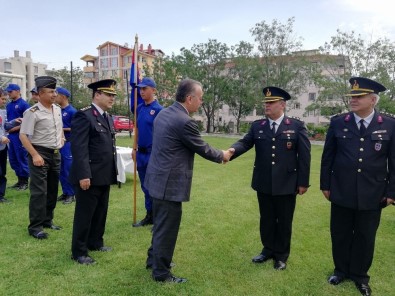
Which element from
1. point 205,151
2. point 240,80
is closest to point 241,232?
point 205,151

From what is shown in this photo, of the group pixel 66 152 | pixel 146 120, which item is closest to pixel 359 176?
pixel 146 120

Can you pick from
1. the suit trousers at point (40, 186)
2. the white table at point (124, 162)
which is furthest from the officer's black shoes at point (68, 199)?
the suit trousers at point (40, 186)

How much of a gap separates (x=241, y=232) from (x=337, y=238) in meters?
1.78

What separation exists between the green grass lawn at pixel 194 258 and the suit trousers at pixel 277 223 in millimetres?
202

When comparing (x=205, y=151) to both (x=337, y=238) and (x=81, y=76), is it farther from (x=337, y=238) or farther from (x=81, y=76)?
(x=81, y=76)

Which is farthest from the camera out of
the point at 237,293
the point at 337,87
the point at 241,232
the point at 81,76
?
the point at 81,76

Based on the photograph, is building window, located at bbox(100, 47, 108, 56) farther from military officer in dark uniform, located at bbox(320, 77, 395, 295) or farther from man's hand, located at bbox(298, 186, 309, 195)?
military officer in dark uniform, located at bbox(320, 77, 395, 295)

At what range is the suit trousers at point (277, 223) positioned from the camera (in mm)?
4008

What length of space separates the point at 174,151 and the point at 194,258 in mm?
1576

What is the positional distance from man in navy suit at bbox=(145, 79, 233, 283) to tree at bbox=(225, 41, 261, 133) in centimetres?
3763

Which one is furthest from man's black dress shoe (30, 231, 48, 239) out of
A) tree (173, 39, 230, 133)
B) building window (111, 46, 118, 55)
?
building window (111, 46, 118, 55)

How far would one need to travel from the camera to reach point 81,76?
1576 inches

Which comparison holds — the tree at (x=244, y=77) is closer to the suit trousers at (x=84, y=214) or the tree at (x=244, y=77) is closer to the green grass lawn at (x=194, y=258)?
the green grass lawn at (x=194, y=258)

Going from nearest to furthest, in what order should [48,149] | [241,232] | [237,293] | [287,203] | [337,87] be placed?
[237,293] → [287,203] → [48,149] → [241,232] → [337,87]
